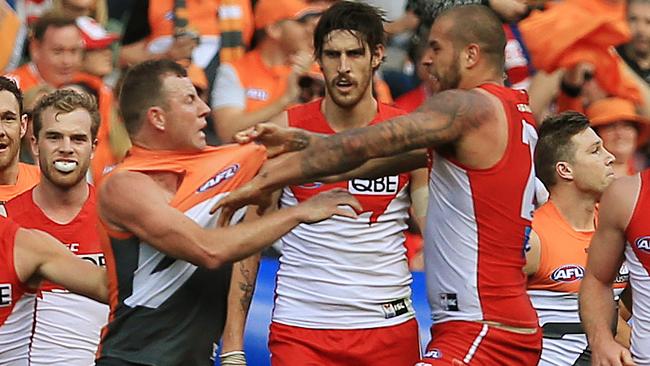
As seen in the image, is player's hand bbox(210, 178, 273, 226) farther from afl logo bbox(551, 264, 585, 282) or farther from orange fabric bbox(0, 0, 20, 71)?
orange fabric bbox(0, 0, 20, 71)

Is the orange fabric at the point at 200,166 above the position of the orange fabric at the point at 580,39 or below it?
above

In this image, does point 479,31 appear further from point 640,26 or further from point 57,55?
point 640,26

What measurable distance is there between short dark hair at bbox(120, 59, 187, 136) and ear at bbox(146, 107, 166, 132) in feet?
0.07

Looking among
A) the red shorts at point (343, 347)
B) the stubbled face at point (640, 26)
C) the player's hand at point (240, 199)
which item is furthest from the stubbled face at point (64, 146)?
the stubbled face at point (640, 26)

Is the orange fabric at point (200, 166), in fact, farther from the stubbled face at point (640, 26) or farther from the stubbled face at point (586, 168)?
the stubbled face at point (640, 26)

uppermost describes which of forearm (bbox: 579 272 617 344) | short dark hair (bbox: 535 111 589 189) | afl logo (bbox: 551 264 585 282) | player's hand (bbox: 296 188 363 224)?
player's hand (bbox: 296 188 363 224)

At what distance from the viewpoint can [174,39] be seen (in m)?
11.0

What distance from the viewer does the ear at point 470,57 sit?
21.4ft

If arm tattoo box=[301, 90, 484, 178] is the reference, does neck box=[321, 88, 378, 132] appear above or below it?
below

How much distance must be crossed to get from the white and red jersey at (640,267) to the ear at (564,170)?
5.32 feet

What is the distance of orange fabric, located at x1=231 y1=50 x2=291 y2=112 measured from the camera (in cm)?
1065

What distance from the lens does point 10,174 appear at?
808 centimetres

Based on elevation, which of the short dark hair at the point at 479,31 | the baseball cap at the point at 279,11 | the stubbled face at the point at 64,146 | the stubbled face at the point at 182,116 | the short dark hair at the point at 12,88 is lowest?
the baseball cap at the point at 279,11

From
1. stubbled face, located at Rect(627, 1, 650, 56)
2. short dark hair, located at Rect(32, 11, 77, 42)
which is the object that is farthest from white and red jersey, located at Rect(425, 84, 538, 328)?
stubbled face, located at Rect(627, 1, 650, 56)
